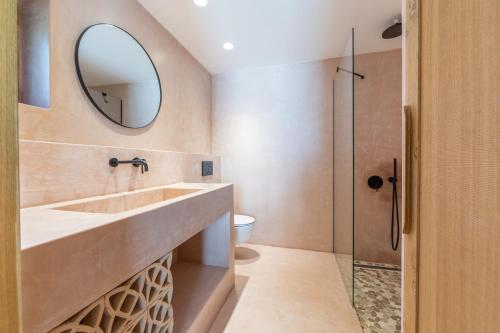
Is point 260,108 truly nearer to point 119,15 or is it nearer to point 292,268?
point 119,15

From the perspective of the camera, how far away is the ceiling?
158cm

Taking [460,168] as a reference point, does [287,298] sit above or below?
below

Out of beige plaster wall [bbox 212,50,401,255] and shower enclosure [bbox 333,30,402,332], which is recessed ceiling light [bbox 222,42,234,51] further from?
shower enclosure [bbox 333,30,402,332]

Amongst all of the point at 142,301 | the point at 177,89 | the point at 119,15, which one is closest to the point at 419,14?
the point at 142,301

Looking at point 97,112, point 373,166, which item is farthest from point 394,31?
point 97,112

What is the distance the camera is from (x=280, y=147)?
8.20 feet

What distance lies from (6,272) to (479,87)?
0.75 meters

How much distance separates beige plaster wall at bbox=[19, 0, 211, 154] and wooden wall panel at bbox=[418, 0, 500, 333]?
1.44 m

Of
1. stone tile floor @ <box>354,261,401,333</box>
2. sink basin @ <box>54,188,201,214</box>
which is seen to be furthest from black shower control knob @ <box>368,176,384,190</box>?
sink basin @ <box>54,188,201,214</box>

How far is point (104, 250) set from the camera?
605 mm

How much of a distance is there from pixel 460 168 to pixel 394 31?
1.98 m

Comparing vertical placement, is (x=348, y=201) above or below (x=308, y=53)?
below

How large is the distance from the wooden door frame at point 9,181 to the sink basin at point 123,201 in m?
0.71

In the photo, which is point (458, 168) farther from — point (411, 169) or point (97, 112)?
point (97, 112)
